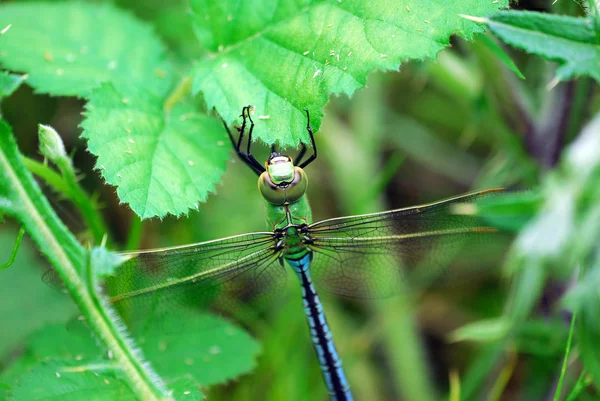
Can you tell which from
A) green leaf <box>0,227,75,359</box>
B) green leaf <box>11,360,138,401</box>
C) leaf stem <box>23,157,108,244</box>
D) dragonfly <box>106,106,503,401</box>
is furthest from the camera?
green leaf <box>0,227,75,359</box>

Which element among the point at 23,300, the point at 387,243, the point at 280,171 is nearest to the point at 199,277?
the point at 280,171

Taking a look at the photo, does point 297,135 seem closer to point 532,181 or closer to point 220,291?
point 220,291

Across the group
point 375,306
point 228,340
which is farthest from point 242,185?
point 228,340

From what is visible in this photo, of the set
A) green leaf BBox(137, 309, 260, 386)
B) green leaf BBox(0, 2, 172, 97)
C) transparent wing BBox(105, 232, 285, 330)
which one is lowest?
green leaf BBox(137, 309, 260, 386)

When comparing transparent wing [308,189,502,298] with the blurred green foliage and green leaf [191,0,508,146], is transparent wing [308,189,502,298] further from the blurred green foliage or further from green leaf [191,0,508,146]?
green leaf [191,0,508,146]

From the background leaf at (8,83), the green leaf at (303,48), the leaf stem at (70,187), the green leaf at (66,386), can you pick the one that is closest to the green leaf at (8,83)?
the background leaf at (8,83)

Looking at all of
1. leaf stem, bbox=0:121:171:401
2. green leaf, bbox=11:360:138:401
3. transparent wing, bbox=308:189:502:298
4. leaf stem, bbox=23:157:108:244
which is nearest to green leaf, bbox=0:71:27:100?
leaf stem, bbox=0:121:171:401
